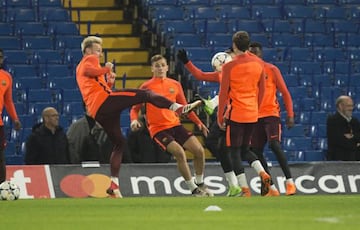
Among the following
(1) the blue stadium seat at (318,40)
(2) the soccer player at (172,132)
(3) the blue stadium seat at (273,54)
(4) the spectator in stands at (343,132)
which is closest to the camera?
(2) the soccer player at (172,132)

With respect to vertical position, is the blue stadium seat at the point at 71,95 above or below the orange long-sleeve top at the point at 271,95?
below

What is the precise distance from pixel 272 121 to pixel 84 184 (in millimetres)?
3641

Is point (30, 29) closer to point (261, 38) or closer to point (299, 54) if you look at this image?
point (261, 38)

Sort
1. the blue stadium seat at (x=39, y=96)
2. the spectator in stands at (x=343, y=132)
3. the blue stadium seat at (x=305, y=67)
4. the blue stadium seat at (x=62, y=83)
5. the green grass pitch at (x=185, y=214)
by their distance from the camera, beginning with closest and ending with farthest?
the green grass pitch at (x=185, y=214)
the spectator in stands at (x=343, y=132)
the blue stadium seat at (x=39, y=96)
the blue stadium seat at (x=62, y=83)
the blue stadium seat at (x=305, y=67)

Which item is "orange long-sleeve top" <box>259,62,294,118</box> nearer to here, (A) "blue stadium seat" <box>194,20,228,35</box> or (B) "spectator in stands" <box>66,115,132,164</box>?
(B) "spectator in stands" <box>66,115,132,164</box>

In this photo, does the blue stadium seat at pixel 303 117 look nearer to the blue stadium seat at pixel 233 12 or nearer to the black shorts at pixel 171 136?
the blue stadium seat at pixel 233 12

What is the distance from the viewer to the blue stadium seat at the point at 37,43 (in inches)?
922

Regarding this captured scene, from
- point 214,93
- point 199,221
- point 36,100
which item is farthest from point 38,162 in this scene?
point 199,221

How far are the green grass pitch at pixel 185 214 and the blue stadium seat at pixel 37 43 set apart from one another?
9098 mm

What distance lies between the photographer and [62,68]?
22.6 m

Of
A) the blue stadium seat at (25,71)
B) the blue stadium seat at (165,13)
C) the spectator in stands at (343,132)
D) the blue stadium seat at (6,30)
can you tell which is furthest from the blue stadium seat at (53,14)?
the spectator in stands at (343,132)

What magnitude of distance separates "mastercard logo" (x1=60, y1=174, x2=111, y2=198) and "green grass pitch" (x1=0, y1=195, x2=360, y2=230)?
11.4 ft

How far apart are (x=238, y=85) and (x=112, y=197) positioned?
2.35m

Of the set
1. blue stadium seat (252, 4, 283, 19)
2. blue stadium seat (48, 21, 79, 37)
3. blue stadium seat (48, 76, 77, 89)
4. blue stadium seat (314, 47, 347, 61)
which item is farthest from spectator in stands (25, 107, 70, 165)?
blue stadium seat (252, 4, 283, 19)
